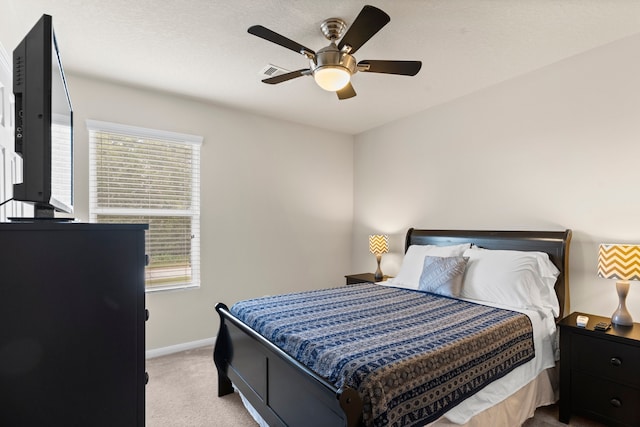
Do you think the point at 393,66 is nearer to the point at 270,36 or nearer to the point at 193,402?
the point at 270,36

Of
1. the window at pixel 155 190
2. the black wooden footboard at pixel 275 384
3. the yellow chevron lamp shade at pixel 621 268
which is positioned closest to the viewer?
the black wooden footboard at pixel 275 384

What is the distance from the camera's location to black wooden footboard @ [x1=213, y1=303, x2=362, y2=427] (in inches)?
54.6

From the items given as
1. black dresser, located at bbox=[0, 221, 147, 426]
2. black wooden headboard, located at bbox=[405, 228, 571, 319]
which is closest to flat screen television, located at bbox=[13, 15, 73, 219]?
black dresser, located at bbox=[0, 221, 147, 426]

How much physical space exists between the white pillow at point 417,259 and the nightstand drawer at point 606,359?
1.15 m

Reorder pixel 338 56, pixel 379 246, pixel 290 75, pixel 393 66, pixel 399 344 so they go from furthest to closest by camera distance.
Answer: pixel 379 246 < pixel 290 75 < pixel 393 66 < pixel 338 56 < pixel 399 344

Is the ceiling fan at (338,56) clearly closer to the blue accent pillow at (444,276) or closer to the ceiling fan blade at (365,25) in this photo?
the ceiling fan blade at (365,25)

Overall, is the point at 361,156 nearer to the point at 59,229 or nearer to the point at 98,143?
the point at 98,143

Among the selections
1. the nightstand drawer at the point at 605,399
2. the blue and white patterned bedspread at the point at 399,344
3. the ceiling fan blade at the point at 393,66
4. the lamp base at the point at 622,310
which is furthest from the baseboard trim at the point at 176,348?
the lamp base at the point at 622,310

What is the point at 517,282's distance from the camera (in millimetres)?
2562

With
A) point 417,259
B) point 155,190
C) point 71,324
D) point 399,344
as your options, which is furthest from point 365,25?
point 155,190

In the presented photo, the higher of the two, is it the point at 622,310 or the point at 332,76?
the point at 332,76

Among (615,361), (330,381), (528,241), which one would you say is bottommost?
(615,361)

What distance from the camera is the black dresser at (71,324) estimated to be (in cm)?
84

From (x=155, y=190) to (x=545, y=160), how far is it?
3.72 metres
